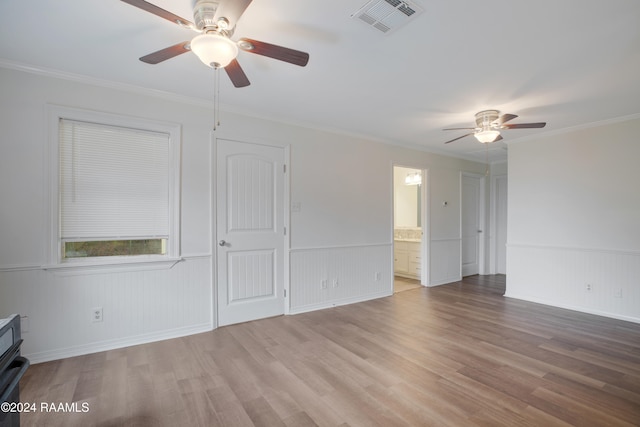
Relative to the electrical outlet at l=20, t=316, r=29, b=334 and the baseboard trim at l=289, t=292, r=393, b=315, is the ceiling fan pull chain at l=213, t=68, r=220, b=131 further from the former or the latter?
the baseboard trim at l=289, t=292, r=393, b=315

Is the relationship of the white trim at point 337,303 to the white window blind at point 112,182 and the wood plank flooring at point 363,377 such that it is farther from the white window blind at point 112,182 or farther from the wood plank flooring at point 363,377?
the white window blind at point 112,182

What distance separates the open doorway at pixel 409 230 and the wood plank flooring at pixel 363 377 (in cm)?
212

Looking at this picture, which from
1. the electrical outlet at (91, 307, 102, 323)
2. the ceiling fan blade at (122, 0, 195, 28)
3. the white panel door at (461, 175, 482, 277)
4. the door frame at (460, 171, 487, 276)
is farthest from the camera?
the door frame at (460, 171, 487, 276)

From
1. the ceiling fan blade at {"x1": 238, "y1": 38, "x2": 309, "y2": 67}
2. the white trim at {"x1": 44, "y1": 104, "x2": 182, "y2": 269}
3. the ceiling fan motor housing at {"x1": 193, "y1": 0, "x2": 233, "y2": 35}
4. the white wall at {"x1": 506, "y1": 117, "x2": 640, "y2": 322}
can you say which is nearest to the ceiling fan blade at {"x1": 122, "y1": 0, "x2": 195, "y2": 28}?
the ceiling fan motor housing at {"x1": 193, "y1": 0, "x2": 233, "y2": 35}

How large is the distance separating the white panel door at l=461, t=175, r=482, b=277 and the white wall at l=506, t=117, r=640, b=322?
131 cm

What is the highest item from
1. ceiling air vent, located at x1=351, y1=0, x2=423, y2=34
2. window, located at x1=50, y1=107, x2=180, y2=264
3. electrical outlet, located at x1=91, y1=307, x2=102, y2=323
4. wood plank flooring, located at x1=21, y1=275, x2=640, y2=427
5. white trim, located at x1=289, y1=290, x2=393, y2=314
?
ceiling air vent, located at x1=351, y1=0, x2=423, y2=34

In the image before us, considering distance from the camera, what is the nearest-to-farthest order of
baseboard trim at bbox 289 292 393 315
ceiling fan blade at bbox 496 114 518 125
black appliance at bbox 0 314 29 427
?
black appliance at bbox 0 314 29 427 < ceiling fan blade at bbox 496 114 518 125 < baseboard trim at bbox 289 292 393 315

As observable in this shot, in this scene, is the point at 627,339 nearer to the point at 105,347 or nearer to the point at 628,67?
the point at 628,67

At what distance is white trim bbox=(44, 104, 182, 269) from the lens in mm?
2604

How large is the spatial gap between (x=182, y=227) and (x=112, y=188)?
2.30 feet

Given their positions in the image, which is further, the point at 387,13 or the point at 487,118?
the point at 487,118

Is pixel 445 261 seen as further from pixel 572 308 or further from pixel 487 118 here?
pixel 487 118

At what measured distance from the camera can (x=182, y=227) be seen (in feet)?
10.4

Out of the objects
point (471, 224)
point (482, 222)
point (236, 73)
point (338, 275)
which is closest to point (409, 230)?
point (471, 224)
